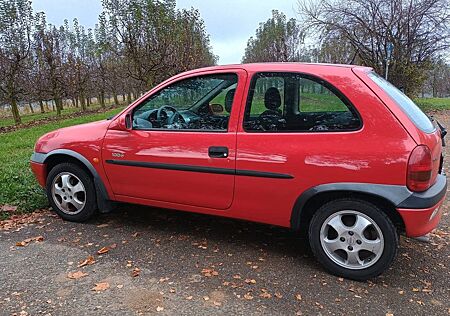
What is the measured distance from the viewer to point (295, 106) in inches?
126

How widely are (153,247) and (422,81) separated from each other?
20.5 metres

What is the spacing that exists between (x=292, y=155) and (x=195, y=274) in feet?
4.23

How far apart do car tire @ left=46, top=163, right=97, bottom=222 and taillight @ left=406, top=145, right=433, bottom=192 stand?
3197 millimetres

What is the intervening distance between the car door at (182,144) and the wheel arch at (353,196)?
638 mm

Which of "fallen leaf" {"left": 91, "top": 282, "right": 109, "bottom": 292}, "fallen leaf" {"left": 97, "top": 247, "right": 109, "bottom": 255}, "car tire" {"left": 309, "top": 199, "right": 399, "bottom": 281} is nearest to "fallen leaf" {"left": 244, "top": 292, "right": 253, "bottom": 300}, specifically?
"car tire" {"left": 309, "top": 199, "right": 399, "bottom": 281}

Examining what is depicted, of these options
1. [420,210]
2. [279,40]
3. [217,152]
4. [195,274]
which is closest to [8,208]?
[195,274]

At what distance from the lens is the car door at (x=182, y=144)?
11.1ft

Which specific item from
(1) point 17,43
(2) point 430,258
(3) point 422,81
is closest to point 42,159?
(2) point 430,258

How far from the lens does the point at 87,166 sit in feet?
13.4

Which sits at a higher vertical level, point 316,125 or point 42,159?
point 316,125

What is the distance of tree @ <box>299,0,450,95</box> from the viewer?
1808 centimetres

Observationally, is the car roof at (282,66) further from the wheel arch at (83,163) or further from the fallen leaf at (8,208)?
the fallen leaf at (8,208)

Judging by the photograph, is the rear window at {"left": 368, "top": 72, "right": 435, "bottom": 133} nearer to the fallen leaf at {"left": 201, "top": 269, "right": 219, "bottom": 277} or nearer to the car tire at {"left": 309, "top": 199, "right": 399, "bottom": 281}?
the car tire at {"left": 309, "top": 199, "right": 399, "bottom": 281}

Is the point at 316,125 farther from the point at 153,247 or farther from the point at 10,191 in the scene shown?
the point at 10,191
